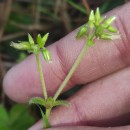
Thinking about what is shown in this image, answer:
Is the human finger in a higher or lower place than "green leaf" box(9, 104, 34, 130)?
higher

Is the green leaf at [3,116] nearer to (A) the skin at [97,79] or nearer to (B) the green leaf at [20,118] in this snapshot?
(B) the green leaf at [20,118]

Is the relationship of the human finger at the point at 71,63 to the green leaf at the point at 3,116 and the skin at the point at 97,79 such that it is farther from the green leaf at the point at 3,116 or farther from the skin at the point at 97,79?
the green leaf at the point at 3,116

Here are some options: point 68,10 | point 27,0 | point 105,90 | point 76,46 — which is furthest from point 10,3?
point 105,90

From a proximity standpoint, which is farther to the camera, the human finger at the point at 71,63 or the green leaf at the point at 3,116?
the green leaf at the point at 3,116

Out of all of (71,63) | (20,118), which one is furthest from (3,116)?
(71,63)

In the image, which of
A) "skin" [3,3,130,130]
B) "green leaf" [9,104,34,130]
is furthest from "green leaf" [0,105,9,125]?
"skin" [3,3,130,130]

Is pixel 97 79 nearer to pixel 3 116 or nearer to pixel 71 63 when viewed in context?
pixel 71 63

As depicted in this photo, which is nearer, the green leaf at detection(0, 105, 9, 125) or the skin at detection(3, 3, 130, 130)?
the skin at detection(3, 3, 130, 130)

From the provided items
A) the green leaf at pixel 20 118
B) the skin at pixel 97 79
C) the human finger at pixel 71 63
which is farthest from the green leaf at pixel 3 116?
the skin at pixel 97 79

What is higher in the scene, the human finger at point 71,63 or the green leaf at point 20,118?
the human finger at point 71,63

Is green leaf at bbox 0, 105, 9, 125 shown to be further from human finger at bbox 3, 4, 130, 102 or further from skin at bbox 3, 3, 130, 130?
skin at bbox 3, 3, 130, 130
